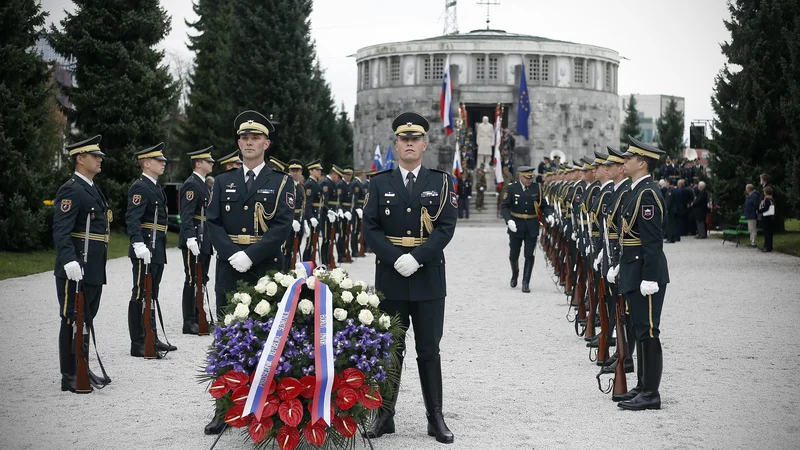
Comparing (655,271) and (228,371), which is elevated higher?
(655,271)

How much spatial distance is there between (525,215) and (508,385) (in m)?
8.75

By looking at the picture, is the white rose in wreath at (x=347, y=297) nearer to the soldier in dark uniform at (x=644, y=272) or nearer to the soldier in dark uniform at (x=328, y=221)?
the soldier in dark uniform at (x=644, y=272)

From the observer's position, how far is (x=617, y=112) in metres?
68.8

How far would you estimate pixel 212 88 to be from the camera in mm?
44625

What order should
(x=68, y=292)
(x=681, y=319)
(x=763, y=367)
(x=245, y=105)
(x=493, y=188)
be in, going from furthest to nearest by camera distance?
(x=493, y=188) → (x=245, y=105) → (x=681, y=319) → (x=763, y=367) → (x=68, y=292)

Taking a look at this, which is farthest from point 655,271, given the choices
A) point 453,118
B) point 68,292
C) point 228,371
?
point 453,118

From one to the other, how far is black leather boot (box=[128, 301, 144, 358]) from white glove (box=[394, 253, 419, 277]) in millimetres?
4787

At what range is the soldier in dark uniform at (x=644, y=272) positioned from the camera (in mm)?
8422

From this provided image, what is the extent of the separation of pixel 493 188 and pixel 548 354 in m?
47.1

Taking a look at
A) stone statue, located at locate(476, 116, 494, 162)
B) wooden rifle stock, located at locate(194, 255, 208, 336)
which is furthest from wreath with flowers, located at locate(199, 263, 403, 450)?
stone statue, located at locate(476, 116, 494, 162)

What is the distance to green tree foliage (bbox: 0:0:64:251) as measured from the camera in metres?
23.0

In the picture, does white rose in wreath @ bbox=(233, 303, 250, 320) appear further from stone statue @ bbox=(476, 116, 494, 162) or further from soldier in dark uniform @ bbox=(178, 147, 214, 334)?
stone statue @ bbox=(476, 116, 494, 162)

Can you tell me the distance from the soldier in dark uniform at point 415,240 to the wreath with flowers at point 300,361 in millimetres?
441

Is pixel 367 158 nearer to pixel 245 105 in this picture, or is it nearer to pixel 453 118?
pixel 453 118
